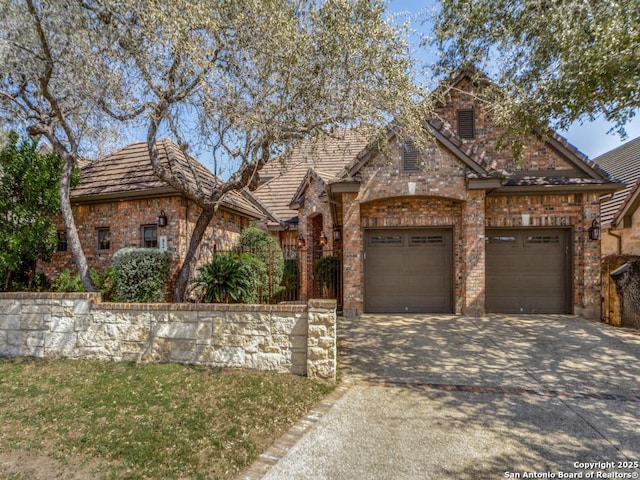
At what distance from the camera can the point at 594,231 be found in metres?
9.57

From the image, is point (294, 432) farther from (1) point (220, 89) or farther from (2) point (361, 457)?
(1) point (220, 89)

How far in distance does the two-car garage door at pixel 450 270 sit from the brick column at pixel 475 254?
596 mm

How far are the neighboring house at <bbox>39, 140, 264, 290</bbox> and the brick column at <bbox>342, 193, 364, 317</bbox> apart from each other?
381cm

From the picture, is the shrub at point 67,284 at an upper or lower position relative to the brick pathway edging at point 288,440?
upper

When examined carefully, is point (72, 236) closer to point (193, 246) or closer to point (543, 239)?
point (193, 246)

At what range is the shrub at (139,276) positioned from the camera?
8664 mm

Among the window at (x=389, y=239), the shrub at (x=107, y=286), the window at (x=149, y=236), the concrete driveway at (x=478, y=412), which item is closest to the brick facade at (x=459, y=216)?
the window at (x=389, y=239)

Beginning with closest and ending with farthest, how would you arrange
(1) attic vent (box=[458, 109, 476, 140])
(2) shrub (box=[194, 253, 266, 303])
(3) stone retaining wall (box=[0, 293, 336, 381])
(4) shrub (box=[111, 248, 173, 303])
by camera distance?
1. (3) stone retaining wall (box=[0, 293, 336, 381])
2. (2) shrub (box=[194, 253, 266, 303])
3. (4) shrub (box=[111, 248, 173, 303])
4. (1) attic vent (box=[458, 109, 476, 140])

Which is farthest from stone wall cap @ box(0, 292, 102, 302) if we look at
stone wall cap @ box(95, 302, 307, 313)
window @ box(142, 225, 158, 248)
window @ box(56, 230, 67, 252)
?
window @ box(56, 230, 67, 252)

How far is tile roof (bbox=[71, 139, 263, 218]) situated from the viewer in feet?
32.2

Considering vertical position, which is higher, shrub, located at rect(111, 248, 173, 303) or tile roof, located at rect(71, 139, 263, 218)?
tile roof, located at rect(71, 139, 263, 218)

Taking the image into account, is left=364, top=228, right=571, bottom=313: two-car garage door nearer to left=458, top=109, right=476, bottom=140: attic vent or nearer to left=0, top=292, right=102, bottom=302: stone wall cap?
left=458, top=109, right=476, bottom=140: attic vent

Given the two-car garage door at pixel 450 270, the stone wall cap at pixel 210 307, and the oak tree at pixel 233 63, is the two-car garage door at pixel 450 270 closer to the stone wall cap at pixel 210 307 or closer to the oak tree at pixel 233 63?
the oak tree at pixel 233 63

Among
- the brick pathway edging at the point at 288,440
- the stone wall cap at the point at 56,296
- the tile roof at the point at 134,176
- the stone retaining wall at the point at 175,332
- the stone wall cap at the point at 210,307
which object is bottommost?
the brick pathway edging at the point at 288,440
